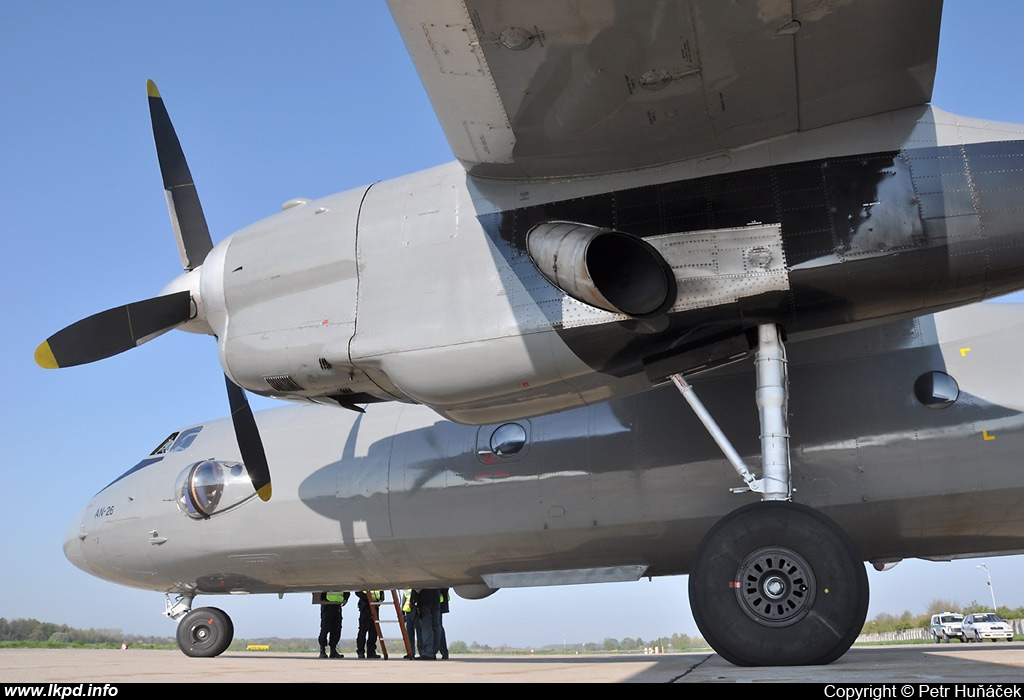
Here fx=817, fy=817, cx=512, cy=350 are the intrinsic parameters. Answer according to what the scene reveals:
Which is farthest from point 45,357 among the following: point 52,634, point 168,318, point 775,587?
point 52,634

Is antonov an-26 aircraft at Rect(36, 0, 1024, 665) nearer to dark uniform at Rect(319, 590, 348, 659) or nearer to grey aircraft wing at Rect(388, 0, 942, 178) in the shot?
grey aircraft wing at Rect(388, 0, 942, 178)

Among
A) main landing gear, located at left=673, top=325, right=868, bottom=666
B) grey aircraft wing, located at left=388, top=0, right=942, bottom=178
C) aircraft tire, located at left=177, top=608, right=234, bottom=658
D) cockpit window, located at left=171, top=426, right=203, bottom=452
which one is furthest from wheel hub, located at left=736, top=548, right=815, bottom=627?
cockpit window, located at left=171, top=426, right=203, bottom=452

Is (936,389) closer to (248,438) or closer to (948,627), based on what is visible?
(248,438)

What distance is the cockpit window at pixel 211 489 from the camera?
37.2 ft

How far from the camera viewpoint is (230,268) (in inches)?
317

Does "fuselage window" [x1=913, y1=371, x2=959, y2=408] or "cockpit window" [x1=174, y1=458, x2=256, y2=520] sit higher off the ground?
"fuselage window" [x1=913, y1=371, x2=959, y2=408]

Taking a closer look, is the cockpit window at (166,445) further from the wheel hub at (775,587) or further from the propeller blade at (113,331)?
the wheel hub at (775,587)

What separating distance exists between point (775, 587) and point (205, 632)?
9456 mm

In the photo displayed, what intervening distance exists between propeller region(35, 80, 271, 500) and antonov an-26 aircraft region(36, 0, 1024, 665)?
0.11 ft

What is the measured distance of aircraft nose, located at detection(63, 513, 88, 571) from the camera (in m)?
12.6

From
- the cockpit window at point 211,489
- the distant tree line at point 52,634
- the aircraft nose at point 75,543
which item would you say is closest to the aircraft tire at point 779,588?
the cockpit window at point 211,489

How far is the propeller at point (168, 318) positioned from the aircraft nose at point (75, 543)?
397 cm

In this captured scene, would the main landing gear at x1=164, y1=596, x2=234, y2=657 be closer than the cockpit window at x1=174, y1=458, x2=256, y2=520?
No

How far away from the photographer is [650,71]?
5.75 meters
